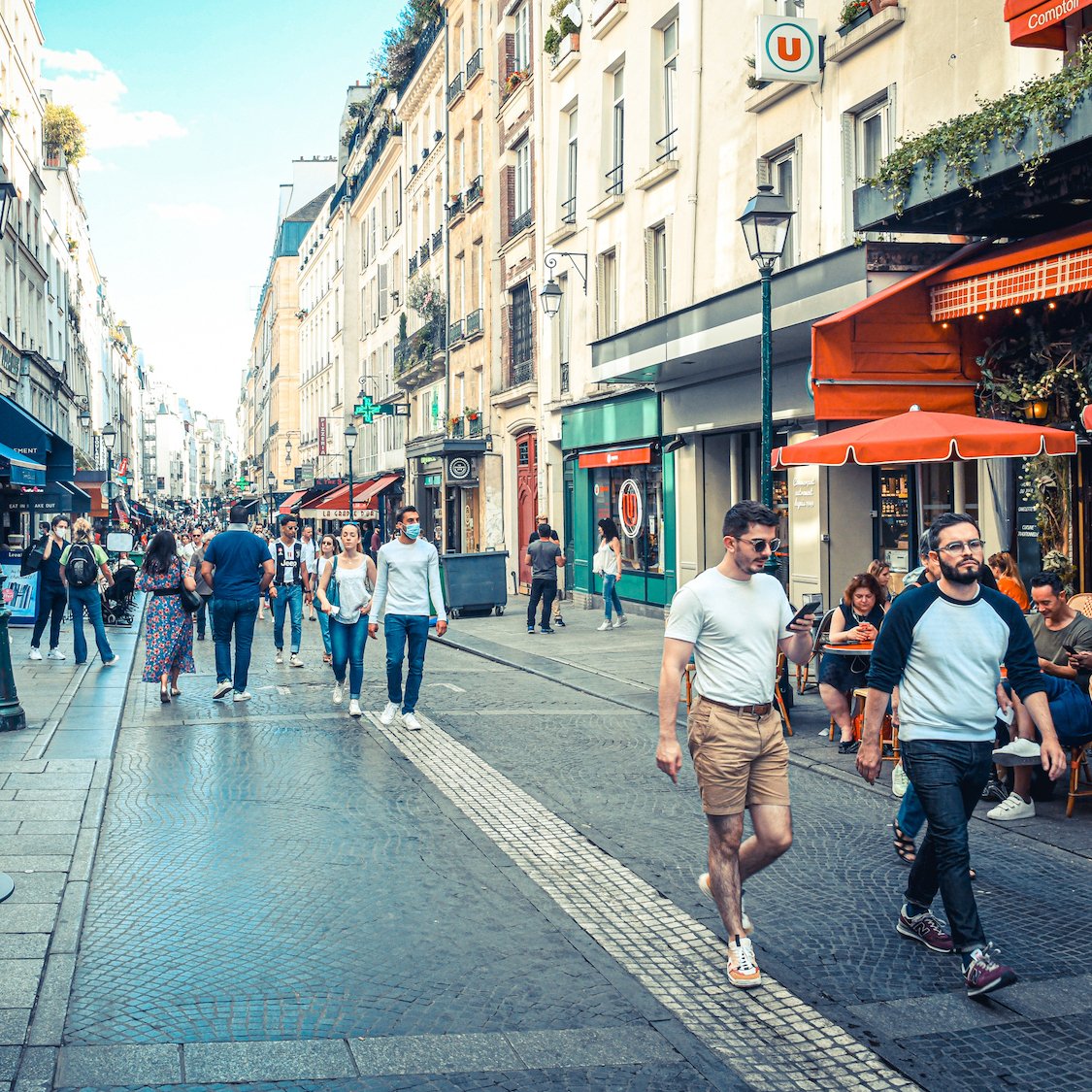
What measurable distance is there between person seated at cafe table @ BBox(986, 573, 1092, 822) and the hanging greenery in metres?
3.53

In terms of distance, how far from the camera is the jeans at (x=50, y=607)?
50.5 ft

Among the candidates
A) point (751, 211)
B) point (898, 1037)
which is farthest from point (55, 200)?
point (898, 1037)

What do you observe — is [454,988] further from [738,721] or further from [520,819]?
[520,819]

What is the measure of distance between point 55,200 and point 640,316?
32790 mm

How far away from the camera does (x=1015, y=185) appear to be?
10125 millimetres

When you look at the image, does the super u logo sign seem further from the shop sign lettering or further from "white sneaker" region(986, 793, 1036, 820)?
"white sneaker" region(986, 793, 1036, 820)

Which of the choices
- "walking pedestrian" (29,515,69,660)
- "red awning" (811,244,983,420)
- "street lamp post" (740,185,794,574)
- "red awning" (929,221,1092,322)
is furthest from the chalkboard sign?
"walking pedestrian" (29,515,69,660)

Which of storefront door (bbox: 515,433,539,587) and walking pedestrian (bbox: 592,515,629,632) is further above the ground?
storefront door (bbox: 515,433,539,587)

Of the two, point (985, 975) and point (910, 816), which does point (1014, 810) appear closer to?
point (910, 816)

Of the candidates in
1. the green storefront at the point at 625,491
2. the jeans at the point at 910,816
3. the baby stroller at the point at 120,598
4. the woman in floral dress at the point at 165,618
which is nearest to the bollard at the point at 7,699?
the woman in floral dress at the point at 165,618

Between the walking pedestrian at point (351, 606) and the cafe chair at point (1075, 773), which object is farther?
the walking pedestrian at point (351, 606)

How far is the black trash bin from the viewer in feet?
77.4

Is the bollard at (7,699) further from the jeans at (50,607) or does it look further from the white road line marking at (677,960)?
the jeans at (50,607)

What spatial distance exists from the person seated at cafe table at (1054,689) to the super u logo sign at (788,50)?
9.97m
